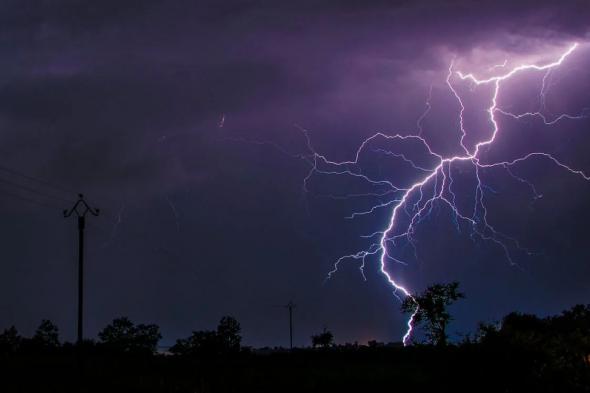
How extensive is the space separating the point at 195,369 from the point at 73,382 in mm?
8134

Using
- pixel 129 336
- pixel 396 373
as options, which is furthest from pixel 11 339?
pixel 396 373

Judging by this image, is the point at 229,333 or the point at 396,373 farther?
the point at 229,333

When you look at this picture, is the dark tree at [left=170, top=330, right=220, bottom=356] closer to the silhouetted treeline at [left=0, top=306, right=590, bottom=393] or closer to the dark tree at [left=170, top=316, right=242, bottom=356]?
the dark tree at [left=170, top=316, right=242, bottom=356]

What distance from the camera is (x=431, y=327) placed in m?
50.2

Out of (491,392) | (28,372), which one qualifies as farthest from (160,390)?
(491,392)

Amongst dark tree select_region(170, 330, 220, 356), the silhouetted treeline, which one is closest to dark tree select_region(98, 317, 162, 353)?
dark tree select_region(170, 330, 220, 356)

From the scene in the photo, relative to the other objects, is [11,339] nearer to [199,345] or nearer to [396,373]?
[199,345]

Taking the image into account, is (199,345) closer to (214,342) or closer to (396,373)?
(214,342)

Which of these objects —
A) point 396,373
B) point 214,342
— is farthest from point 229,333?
point 396,373

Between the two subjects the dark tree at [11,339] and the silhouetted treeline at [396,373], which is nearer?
the silhouetted treeline at [396,373]

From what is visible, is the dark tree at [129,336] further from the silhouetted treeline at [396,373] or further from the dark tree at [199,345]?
the silhouetted treeline at [396,373]

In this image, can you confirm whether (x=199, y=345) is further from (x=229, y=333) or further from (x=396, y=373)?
(x=396, y=373)

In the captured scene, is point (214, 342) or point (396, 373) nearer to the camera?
point (396, 373)

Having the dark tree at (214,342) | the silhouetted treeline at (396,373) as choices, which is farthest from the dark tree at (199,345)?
the silhouetted treeline at (396,373)
